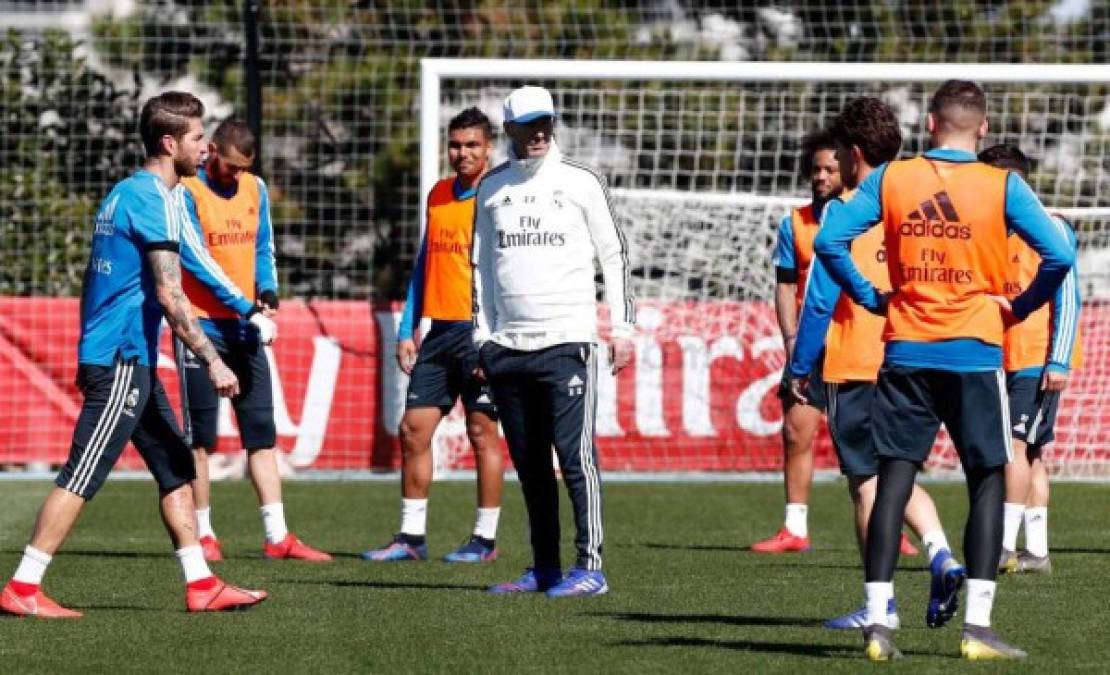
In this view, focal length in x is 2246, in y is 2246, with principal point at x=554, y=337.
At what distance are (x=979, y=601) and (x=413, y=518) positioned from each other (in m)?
4.56

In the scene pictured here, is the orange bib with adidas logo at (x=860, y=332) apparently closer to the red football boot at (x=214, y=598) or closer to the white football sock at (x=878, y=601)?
the white football sock at (x=878, y=601)

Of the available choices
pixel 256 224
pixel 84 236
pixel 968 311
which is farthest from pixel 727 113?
pixel 968 311

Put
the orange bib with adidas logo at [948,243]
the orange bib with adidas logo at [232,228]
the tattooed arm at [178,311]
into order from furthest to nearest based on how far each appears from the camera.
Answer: the orange bib with adidas logo at [232,228], the tattooed arm at [178,311], the orange bib with adidas logo at [948,243]

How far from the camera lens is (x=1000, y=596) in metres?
9.43

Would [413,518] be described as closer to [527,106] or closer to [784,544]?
[784,544]

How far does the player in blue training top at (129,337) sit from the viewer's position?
859 centimetres

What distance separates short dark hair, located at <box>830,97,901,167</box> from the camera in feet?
26.9

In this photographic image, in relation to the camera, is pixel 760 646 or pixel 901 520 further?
pixel 760 646

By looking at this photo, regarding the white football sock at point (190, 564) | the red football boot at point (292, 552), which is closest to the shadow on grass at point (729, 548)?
the red football boot at point (292, 552)

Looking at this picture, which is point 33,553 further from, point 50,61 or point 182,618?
point 50,61

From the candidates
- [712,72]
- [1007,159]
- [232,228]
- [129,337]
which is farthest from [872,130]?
[712,72]

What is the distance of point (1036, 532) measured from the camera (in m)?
10.9

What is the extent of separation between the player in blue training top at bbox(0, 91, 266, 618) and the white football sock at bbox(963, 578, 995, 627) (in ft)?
9.97

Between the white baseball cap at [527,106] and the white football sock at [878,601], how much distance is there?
2735 mm
